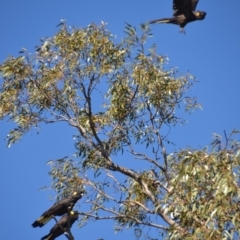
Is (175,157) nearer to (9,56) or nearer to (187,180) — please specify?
Answer: (187,180)

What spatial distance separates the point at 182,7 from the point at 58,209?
318cm

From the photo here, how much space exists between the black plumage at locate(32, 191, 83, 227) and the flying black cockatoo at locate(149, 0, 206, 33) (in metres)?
2.56

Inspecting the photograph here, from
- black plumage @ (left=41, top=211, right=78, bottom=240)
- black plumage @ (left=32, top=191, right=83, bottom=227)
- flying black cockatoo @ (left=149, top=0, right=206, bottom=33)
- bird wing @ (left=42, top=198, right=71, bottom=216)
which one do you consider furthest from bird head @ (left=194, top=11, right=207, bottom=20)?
black plumage @ (left=41, top=211, right=78, bottom=240)

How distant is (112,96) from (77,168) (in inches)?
43.7

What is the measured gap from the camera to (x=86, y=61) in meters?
9.37

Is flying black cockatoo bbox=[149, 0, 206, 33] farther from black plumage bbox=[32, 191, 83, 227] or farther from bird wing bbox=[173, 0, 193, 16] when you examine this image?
black plumage bbox=[32, 191, 83, 227]

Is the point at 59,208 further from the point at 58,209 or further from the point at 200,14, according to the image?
the point at 200,14

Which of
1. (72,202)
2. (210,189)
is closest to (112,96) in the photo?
(72,202)

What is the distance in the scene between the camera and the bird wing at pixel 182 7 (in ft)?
29.9

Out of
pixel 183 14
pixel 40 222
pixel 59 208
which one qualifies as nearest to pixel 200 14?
pixel 183 14

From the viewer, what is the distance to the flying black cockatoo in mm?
9086

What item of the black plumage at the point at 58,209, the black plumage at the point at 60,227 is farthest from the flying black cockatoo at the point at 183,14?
the black plumage at the point at 60,227

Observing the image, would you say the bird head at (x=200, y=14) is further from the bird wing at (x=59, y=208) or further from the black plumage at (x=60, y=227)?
the black plumage at (x=60, y=227)

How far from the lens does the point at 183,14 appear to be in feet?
30.1
